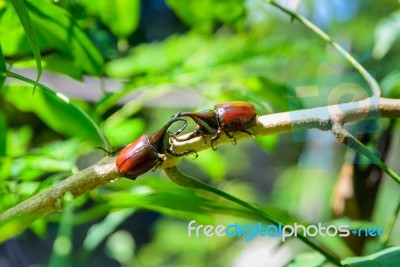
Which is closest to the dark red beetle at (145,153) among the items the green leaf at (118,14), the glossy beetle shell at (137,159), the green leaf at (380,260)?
the glossy beetle shell at (137,159)

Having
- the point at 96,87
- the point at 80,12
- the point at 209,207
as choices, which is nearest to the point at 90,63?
the point at 80,12

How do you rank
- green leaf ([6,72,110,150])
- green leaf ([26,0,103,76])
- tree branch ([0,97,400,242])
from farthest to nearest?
1. green leaf ([6,72,110,150])
2. green leaf ([26,0,103,76])
3. tree branch ([0,97,400,242])

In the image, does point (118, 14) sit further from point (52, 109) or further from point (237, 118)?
point (237, 118)

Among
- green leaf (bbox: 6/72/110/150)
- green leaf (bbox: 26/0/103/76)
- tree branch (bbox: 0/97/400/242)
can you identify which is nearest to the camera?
tree branch (bbox: 0/97/400/242)

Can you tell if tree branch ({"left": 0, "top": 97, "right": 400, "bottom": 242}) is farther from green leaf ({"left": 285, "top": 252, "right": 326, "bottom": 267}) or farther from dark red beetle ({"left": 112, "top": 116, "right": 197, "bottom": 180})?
green leaf ({"left": 285, "top": 252, "right": 326, "bottom": 267})

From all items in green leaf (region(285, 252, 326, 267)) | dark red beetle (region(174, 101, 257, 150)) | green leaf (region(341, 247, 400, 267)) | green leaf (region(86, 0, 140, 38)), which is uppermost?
green leaf (region(86, 0, 140, 38))

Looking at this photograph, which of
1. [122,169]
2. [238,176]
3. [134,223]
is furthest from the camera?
[238,176]

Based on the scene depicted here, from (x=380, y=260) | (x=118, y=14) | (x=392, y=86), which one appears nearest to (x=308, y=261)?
(x=380, y=260)

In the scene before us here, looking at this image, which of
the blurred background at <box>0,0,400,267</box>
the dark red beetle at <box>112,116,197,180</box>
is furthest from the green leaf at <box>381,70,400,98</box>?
the dark red beetle at <box>112,116,197,180</box>

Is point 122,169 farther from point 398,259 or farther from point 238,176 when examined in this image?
point 238,176
